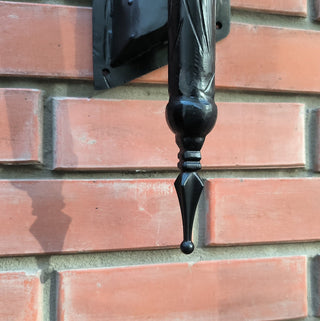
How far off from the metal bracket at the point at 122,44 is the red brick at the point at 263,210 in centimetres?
16

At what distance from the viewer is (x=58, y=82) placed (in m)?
0.46

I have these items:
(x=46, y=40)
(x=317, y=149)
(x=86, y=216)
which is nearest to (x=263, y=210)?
(x=317, y=149)

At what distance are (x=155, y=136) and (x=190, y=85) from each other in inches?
7.0

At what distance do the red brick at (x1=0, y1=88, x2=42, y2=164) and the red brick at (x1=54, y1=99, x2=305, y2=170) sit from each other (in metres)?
0.02

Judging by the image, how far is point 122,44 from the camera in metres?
0.45

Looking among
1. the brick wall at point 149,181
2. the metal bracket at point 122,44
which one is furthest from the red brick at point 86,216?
the metal bracket at point 122,44

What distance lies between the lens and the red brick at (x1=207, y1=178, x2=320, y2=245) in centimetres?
49

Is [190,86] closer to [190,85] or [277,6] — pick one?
[190,85]

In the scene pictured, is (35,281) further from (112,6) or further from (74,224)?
(112,6)

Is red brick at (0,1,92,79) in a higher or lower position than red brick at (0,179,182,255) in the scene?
higher

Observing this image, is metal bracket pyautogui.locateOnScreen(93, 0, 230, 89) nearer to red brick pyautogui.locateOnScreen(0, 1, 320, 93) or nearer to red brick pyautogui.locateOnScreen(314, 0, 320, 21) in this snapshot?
red brick pyautogui.locateOnScreen(0, 1, 320, 93)

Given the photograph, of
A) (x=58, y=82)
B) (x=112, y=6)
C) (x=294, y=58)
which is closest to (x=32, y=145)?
(x=58, y=82)

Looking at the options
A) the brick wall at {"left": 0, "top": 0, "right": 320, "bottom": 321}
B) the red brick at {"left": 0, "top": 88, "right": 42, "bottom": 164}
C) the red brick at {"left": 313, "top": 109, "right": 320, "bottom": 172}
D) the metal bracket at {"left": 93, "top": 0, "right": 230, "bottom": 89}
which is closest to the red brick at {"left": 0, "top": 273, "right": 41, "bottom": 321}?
the brick wall at {"left": 0, "top": 0, "right": 320, "bottom": 321}

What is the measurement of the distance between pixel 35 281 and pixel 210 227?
0.21 m
